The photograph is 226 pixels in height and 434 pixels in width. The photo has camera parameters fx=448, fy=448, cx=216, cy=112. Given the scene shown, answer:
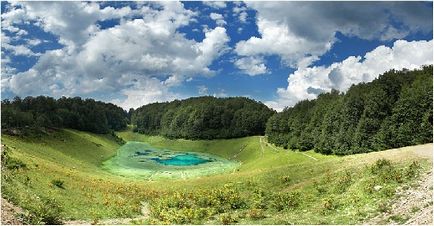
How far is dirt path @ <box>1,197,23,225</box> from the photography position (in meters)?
28.0

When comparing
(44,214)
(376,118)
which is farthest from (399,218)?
(376,118)

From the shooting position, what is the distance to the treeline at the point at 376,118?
91562 mm

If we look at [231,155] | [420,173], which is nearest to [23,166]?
[420,173]

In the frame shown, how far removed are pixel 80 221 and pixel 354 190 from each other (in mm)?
23405

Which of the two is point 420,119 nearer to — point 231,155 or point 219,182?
point 219,182

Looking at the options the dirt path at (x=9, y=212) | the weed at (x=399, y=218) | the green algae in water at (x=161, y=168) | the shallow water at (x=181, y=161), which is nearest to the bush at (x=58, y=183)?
the dirt path at (x=9, y=212)

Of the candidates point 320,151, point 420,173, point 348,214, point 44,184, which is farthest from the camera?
point 320,151

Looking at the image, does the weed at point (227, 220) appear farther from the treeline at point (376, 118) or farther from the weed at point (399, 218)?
the treeline at point (376, 118)

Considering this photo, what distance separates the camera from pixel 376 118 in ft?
348

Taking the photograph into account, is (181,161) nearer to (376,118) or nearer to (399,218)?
(376,118)

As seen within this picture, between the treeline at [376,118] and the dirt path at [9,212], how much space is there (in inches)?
3117

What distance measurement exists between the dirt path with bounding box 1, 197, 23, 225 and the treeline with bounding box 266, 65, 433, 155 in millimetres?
79162

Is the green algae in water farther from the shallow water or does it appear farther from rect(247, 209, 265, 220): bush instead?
rect(247, 209, 265, 220): bush

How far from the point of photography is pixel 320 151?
12025cm
